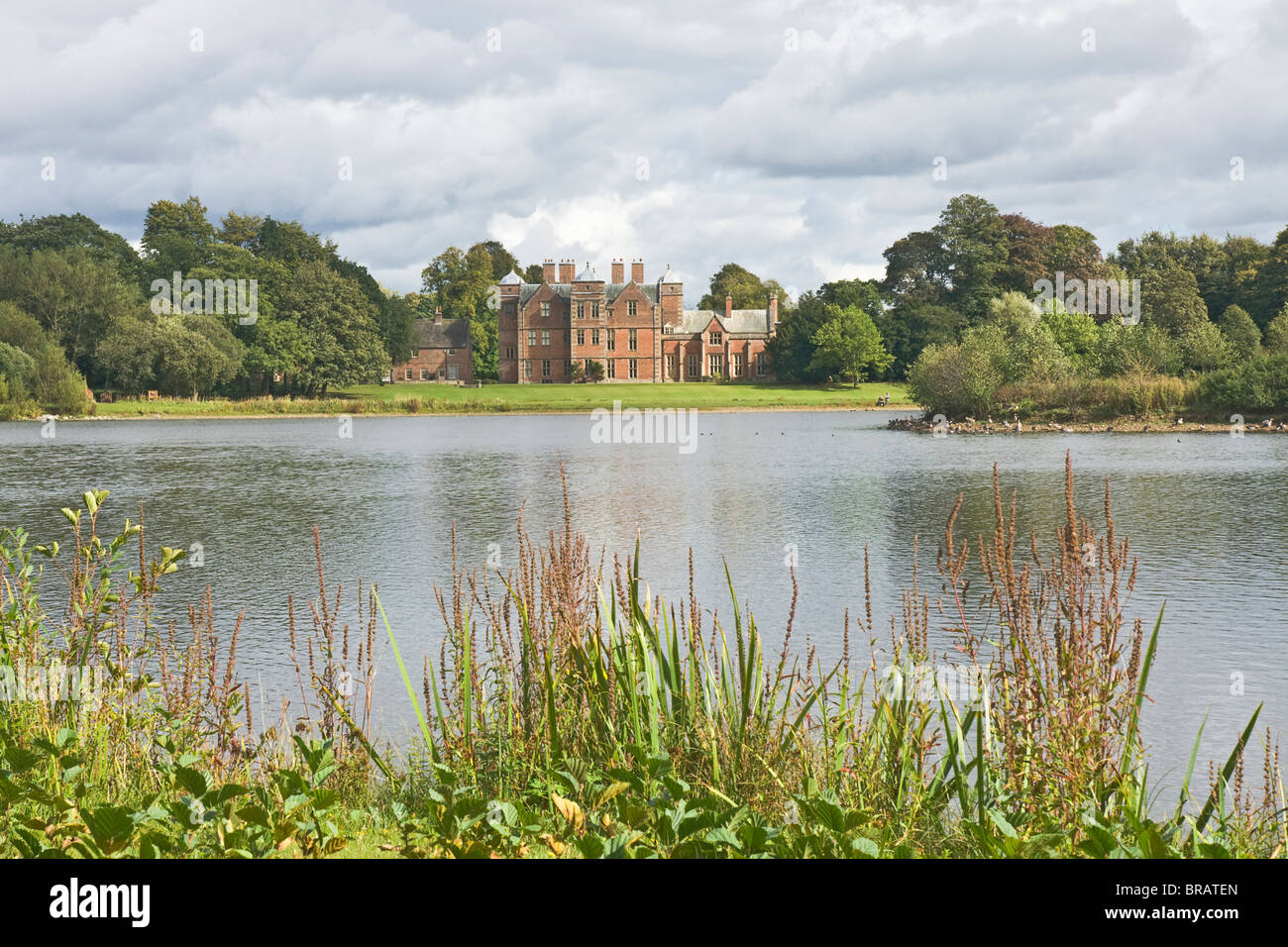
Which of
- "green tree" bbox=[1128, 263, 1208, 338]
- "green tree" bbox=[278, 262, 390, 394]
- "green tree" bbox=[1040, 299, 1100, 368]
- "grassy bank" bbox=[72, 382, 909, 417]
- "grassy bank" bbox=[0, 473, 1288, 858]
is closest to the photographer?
"grassy bank" bbox=[0, 473, 1288, 858]

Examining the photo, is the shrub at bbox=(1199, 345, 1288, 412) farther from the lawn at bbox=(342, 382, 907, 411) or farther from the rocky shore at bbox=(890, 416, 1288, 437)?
the lawn at bbox=(342, 382, 907, 411)

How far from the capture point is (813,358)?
7662 cm

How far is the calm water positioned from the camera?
9.48 meters

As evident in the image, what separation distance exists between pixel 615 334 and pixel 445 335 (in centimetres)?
1777

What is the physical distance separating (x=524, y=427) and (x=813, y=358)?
33.3 metres

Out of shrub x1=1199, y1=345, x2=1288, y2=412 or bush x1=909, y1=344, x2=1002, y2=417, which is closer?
shrub x1=1199, y1=345, x2=1288, y2=412

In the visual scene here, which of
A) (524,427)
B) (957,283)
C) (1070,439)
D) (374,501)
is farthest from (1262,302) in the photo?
(374,501)

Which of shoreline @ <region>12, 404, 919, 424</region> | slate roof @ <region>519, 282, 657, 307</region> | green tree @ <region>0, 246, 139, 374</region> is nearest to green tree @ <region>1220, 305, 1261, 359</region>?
shoreline @ <region>12, 404, 919, 424</region>

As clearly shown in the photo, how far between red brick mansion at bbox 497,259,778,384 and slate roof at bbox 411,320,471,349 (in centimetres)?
697

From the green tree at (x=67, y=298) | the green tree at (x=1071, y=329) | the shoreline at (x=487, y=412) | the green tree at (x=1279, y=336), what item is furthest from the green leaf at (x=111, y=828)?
the green tree at (x=67, y=298)

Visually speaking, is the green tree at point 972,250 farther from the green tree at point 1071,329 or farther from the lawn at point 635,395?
the green tree at point 1071,329

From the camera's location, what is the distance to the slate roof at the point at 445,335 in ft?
321
